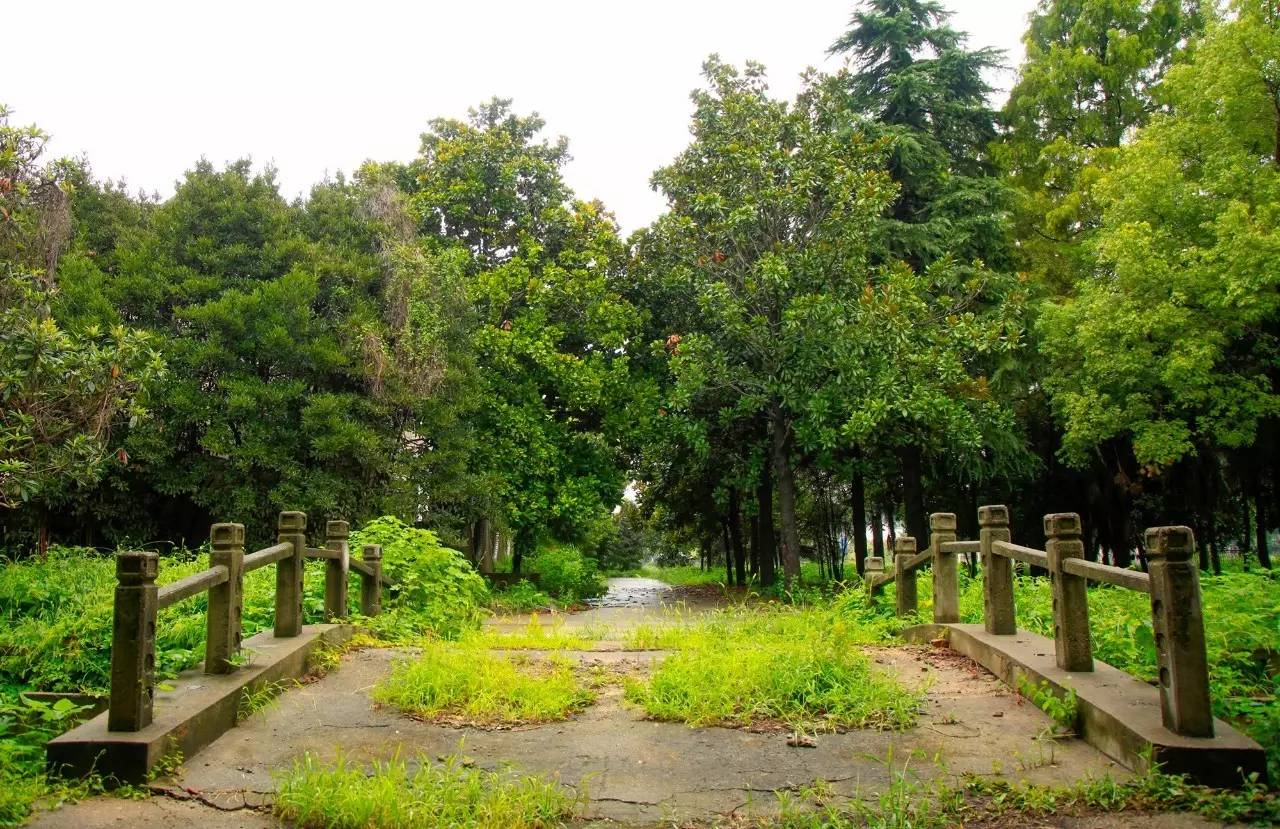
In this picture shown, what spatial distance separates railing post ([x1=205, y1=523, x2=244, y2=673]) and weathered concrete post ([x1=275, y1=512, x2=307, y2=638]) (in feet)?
3.98

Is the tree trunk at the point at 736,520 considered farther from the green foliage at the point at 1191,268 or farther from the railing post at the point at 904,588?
the railing post at the point at 904,588

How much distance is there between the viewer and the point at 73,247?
56.6 feet

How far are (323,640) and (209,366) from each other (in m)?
11.0

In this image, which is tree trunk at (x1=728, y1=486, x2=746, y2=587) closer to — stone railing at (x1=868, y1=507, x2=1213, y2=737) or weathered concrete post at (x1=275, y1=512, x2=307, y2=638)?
stone railing at (x1=868, y1=507, x2=1213, y2=737)

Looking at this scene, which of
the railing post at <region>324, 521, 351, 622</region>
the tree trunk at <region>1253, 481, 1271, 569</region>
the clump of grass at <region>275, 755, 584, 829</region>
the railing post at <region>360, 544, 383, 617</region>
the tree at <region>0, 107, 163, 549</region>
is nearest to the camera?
the clump of grass at <region>275, 755, 584, 829</region>

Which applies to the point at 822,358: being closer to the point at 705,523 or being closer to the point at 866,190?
the point at 866,190

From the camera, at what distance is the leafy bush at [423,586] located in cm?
922

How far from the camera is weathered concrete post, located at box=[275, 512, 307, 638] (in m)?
7.09

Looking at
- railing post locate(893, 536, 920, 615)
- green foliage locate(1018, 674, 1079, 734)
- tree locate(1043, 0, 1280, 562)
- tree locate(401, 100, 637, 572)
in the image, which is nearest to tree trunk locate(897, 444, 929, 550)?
tree locate(1043, 0, 1280, 562)

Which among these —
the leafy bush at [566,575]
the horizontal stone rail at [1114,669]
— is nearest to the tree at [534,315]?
the leafy bush at [566,575]

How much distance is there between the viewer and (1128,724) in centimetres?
449

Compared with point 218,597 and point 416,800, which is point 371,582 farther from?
point 416,800

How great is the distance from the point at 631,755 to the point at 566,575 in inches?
702

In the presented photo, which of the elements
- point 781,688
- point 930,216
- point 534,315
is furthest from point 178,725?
point 930,216
